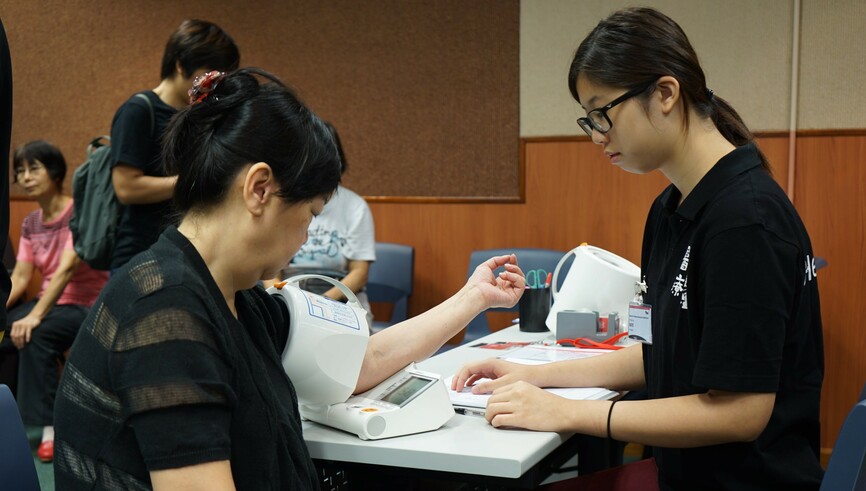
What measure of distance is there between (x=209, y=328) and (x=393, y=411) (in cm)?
49

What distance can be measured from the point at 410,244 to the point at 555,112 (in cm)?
98

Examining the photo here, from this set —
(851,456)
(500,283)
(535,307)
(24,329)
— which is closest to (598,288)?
(535,307)

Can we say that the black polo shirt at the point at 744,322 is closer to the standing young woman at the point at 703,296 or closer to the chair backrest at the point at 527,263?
the standing young woman at the point at 703,296

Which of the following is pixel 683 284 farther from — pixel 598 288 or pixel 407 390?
pixel 598 288

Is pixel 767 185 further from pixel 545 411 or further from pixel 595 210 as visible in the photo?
pixel 595 210

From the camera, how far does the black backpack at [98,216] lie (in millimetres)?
2928

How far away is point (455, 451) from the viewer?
146 centimetres

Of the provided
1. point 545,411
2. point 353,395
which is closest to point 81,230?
point 353,395

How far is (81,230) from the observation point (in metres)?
3.03

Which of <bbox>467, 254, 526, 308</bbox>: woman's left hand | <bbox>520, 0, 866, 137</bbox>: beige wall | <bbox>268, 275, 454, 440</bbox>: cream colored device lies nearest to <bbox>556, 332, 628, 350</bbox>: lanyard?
<bbox>467, 254, 526, 308</bbox>: woman's left hand

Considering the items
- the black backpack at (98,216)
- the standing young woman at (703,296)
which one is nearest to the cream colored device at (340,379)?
the standing young woman at (703,296)

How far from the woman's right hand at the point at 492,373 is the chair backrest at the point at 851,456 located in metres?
0.72

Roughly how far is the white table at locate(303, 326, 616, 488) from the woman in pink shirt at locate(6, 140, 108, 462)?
271 cm

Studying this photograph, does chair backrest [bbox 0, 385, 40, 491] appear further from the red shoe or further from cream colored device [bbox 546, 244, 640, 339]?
the red shoe
